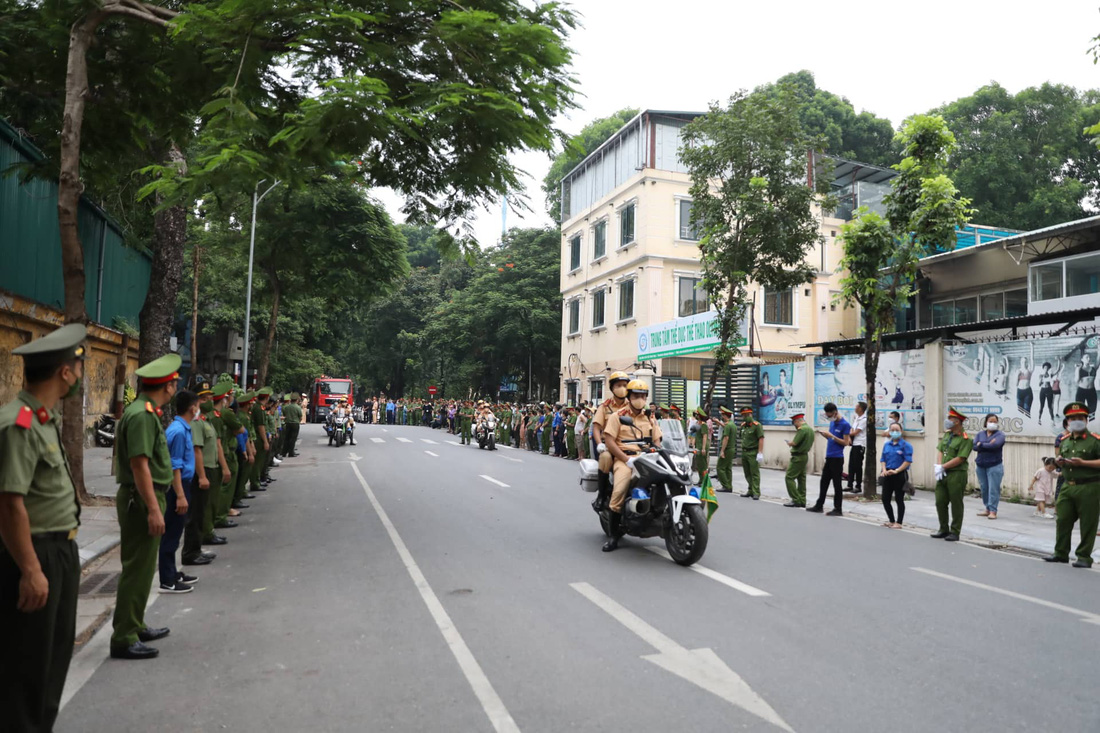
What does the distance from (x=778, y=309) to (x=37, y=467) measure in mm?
32247

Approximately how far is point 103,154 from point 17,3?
8.03ft

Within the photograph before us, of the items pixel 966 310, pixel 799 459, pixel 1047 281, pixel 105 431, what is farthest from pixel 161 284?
pixel 966 310

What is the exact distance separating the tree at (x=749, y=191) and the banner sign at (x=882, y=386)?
2.65 m

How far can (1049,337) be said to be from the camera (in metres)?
14.9

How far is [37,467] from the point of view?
3471 mm

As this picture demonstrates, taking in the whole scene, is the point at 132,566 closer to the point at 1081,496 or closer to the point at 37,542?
the point at 37,542

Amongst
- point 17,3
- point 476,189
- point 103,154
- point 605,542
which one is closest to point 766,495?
point 605,542

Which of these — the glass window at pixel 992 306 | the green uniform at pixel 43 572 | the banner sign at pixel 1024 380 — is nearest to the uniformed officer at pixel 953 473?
the banner sign at pixel 1024 380

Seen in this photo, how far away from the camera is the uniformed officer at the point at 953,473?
10273mm

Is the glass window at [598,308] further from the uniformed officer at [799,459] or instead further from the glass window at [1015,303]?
the uniformed officer at [799,459]

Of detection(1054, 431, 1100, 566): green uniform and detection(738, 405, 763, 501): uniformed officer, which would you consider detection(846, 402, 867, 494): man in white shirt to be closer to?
detection(738, 405, 763, 501): uniformed officer

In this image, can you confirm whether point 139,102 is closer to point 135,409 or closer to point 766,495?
Answer: point 135,409

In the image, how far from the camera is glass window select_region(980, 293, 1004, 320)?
24.8m

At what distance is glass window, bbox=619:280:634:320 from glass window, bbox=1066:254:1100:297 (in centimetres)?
1618
